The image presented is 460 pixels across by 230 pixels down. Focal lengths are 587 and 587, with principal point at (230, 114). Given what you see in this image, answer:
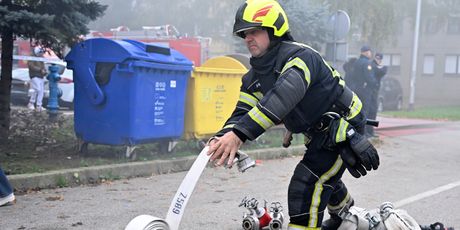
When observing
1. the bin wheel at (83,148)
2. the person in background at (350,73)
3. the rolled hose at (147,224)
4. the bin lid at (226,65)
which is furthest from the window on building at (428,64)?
the rolled hose at (147,224)

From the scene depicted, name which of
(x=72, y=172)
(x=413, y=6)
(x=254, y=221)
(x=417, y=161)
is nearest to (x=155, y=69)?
(x=72, y=172)

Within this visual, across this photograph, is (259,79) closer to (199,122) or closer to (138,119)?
(138,119)

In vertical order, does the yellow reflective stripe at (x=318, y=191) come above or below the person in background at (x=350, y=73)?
below

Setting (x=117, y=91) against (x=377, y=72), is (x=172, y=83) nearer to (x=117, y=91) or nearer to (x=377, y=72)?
(x=117, y=91)

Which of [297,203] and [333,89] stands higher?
[333,89]

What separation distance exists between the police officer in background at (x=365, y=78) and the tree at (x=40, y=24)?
536 cm

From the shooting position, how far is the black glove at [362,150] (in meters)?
3.26

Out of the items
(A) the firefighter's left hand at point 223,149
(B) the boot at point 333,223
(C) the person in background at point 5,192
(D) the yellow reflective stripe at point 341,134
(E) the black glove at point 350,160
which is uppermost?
(D) the yellow reflective stripe at point 341,134

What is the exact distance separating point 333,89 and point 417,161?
640 cm

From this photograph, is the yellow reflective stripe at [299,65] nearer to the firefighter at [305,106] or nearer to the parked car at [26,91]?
the firefighter at [305,106]

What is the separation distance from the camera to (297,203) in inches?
131

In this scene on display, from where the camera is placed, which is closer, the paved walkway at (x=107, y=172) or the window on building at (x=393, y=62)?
the paved walkway at (x=107, y=172)

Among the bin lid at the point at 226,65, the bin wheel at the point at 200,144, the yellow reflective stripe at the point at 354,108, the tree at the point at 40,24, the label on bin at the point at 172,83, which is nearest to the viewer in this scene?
the yellow reflective stripe at the point at 354,108

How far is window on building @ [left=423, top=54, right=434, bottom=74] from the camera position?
35594 millimetres
